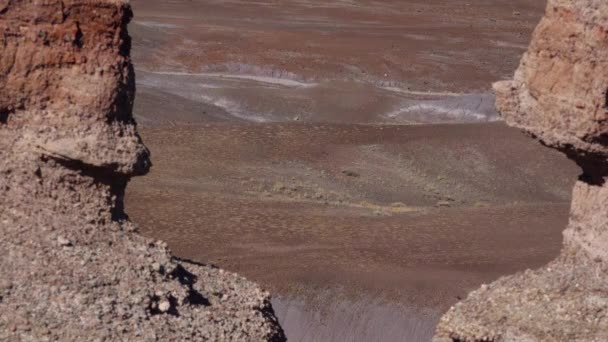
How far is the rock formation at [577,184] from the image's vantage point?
38.4 ft

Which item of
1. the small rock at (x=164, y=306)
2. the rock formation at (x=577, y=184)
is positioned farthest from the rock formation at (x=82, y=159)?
the rock formation at (x=577, y=184)

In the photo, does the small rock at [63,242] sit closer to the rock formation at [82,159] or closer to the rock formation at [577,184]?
the rock formation at [82,159]

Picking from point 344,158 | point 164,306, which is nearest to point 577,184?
point 164,306

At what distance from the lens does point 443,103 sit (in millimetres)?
41656

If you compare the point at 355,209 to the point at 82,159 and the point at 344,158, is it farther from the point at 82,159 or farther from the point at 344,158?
the point at 82,159

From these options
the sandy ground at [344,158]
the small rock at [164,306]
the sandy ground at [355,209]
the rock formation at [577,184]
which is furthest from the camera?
the sandy ground at [344,158]

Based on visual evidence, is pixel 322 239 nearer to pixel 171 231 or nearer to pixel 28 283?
pixel 171 231

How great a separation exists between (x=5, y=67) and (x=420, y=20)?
48.9 m

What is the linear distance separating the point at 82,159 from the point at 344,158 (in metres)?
21.8

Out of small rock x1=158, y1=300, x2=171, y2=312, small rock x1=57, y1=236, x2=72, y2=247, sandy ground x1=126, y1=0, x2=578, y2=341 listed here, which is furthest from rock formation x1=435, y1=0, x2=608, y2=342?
sandy ground x1=126, y1=0, x2=578, y2=341

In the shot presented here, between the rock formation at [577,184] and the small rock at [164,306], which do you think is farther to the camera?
the rock formation at [577,184]

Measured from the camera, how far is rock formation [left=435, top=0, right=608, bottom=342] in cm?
1172

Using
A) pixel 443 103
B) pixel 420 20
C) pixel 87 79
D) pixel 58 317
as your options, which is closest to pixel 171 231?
pixel 87 79

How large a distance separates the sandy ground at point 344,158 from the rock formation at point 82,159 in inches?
204
